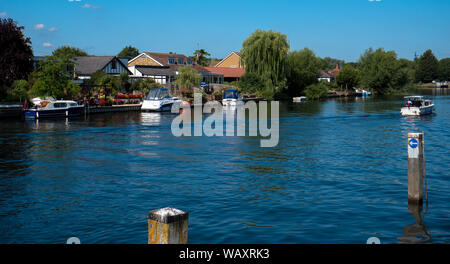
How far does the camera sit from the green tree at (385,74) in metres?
120

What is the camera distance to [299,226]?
42.7 feet

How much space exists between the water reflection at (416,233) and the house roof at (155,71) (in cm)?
7987

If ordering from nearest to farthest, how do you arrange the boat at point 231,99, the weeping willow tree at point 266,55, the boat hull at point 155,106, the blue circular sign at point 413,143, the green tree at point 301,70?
1. the blue circular sign at point 413,143
2. the boat hull at point 155,106
3. the boat at point 231,99
4. the weeping willow tree at point 266,55
5. the green tree at point 301,70

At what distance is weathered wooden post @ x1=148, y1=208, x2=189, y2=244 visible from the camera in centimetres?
699

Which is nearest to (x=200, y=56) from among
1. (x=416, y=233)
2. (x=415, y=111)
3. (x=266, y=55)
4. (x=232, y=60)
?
(x=232, y=60)

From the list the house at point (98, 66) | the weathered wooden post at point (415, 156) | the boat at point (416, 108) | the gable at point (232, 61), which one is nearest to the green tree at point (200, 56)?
the gable at point (232, 61)

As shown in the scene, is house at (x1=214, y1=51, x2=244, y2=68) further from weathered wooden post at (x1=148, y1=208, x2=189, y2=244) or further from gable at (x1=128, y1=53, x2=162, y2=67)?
weathered wooden post at (x1=148, y1=208, x2=189, y2=244)

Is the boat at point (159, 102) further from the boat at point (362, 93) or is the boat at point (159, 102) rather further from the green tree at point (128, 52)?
the green tree at point (128, 52)

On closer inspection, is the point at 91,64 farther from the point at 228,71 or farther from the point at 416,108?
the point at 416,108

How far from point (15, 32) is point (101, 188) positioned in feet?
131

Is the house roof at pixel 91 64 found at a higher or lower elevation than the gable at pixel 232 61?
lower

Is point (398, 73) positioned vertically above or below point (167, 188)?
above

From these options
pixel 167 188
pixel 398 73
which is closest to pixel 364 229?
pixel 167 188
